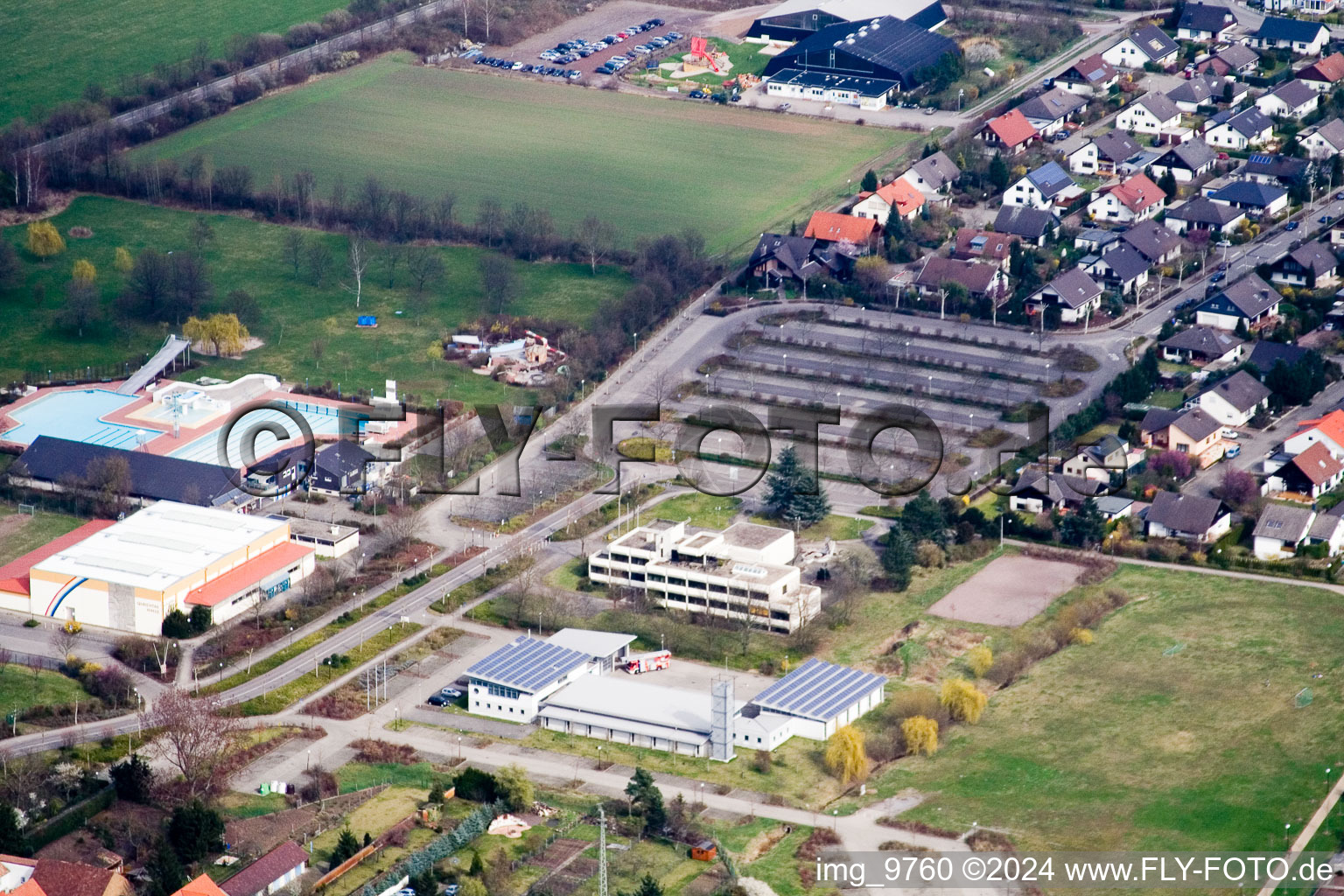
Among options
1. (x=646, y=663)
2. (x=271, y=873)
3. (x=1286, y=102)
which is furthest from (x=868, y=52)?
(x=271, y=873)

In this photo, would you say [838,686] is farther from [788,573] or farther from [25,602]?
[25,602]

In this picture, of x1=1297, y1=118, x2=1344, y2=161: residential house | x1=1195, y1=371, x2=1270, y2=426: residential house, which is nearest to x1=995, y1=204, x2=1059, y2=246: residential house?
x1=1297, y1=118, x2=1344, y2=161: residential house

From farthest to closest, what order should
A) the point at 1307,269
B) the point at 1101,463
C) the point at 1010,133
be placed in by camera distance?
the point at 1010,133 < the point at 1307,269 < the point at 1101,463

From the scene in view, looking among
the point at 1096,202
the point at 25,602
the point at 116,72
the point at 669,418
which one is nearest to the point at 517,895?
the point at 25,602

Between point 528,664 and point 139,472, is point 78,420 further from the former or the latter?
point 528,664

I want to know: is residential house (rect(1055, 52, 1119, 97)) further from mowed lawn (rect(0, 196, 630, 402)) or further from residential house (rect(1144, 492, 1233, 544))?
residential house (rect(1144, 492, 1233, 544))

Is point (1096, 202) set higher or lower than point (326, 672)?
higher
